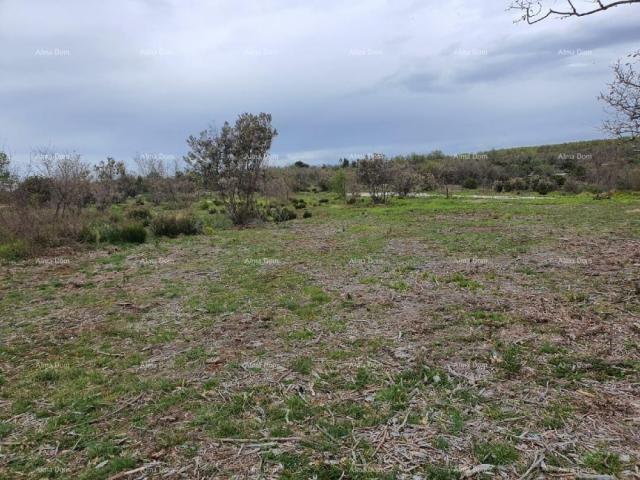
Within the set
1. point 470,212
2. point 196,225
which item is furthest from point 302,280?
point 470,212

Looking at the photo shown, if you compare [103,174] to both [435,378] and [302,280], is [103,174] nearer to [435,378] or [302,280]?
[302,280]

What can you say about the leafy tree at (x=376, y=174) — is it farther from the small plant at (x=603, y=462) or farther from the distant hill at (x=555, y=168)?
the small plant at (x=603, y=462)

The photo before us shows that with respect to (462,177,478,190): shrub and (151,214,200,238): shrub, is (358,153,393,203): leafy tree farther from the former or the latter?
(462,177,478,190): shrub

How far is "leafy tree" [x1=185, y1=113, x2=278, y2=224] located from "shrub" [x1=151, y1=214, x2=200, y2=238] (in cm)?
264

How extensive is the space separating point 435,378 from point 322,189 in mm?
34809

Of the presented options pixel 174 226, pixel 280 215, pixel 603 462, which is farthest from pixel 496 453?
pixel 280 215

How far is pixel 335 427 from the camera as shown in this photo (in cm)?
323

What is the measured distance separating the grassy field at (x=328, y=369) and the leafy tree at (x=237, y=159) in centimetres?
864

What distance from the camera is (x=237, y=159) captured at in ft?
57.0

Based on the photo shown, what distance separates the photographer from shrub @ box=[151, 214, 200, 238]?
576 inches

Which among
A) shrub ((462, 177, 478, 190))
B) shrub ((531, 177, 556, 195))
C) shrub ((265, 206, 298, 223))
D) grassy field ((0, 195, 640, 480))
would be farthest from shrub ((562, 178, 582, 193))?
grassy field ((0, 195, 640, 480))

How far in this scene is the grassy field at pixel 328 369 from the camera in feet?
9.59

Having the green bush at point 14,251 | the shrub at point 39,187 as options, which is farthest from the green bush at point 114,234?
the shrub at point 39,187

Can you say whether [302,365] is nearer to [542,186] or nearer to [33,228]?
[33,228]
